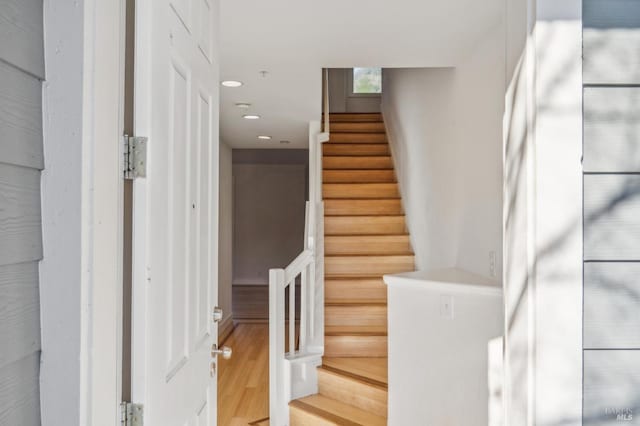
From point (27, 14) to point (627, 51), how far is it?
1.33 meters

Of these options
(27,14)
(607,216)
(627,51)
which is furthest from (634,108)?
(27,14)

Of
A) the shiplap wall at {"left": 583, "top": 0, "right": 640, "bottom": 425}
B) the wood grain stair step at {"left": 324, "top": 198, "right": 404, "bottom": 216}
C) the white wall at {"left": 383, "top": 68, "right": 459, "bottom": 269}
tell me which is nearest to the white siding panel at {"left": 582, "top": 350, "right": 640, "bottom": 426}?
the shiplap wall at {"left": 583, "top": 0, "right": 640, "bottom": 425}

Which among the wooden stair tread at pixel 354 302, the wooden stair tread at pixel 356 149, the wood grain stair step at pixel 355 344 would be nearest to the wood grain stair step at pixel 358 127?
the wooden stair tread at pixel 356 149

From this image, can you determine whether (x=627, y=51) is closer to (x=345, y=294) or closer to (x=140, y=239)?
(x=140, y=239)

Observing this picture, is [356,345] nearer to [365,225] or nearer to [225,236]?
[365,225]

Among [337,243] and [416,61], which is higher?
[416,61]

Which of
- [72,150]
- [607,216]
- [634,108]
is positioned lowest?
[607,216]

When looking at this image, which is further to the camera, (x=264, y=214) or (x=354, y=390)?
(x=264, y=214)

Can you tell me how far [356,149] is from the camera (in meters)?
6.35

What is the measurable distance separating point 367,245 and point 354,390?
1676mm

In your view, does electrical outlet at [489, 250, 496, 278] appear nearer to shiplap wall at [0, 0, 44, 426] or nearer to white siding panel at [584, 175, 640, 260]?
white siding panel at [584, 175, 640, 260]

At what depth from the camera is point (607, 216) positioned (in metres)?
1.26

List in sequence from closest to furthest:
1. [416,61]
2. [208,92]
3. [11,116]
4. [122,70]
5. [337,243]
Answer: [11,116] → [122,70] → [208,92] → [416,61] → [337,243]

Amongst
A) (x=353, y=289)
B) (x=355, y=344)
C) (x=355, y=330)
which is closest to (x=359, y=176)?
(x=353, y=289)
